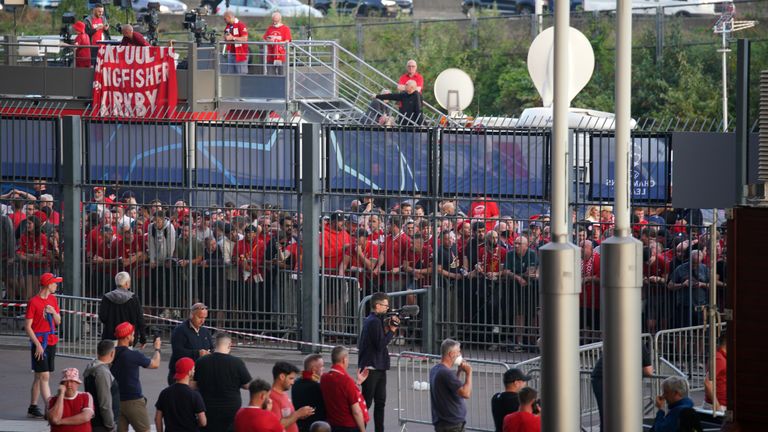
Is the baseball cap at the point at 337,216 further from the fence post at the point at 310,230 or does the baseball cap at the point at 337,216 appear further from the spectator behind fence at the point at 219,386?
the spectator behind fence at the point at 219,386

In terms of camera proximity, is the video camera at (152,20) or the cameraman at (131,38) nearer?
the cameraman at (131,38)

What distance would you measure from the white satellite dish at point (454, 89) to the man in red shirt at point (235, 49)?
401 centimetres

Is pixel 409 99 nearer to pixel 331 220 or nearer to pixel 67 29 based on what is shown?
pixel 331 220

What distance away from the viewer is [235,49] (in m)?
28.5

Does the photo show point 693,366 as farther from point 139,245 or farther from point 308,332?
point 139,245

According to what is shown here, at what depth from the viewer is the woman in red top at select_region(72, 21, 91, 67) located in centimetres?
2781

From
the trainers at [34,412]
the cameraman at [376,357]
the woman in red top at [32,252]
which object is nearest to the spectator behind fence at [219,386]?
the cameraman at [376,357]

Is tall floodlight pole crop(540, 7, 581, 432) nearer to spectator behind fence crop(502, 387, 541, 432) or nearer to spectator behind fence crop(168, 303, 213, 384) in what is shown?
spectator behind fence crop(502, 387, 541, 432)

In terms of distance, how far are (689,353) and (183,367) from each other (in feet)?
23.3

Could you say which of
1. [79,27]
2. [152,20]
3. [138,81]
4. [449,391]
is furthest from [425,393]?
[79,27]

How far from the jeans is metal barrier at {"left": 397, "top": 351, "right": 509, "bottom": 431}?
0.31 meters

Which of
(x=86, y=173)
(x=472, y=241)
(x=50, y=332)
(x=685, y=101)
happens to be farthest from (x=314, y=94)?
(x=685, y=101)

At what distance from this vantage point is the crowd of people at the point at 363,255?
60.5 ft

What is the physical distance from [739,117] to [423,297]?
8.59m
